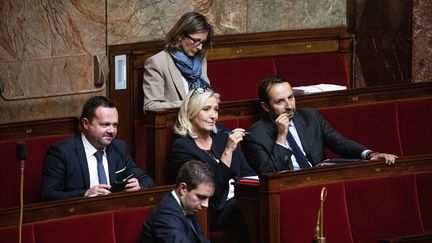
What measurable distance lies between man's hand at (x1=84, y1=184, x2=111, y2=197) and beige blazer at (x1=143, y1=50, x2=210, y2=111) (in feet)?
1.97

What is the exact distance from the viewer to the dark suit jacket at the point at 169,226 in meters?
2.60

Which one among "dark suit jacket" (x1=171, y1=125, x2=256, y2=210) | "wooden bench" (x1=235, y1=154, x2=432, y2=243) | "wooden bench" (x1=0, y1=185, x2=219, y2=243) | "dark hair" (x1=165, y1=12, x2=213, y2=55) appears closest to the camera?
"wooden bench" (x1=0, y1=185, x2=219, y2=243)

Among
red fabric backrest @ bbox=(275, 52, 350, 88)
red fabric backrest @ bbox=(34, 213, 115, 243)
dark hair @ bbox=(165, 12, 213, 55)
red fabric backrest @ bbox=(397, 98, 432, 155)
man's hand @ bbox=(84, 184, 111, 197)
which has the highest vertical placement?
dark hair @ bbox=(165, 12, 213, 55)

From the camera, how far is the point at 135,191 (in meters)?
2.71

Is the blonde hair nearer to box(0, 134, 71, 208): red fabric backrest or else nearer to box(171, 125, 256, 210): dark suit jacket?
box(171, 125, 256, 210): dark suit jacket

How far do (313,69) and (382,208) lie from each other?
0.96m

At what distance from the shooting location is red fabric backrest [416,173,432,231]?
3.05m

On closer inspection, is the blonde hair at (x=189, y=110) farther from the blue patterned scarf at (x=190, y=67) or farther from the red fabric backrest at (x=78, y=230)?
the red fabric backrest at (x=78, y=230)

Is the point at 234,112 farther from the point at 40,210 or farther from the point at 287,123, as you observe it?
the point at 40,210

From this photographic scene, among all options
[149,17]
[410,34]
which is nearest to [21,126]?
[149,17]

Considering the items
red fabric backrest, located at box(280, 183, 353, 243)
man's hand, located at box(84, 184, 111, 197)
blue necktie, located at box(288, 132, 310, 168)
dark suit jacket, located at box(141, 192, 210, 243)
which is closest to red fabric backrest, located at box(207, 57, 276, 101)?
blue necktie, located at box(288, 132, 310, 168)

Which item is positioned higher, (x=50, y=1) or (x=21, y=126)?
(x=50, y=1)

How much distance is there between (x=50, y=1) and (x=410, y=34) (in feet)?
3.89

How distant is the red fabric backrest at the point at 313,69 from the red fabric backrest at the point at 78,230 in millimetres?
1292
